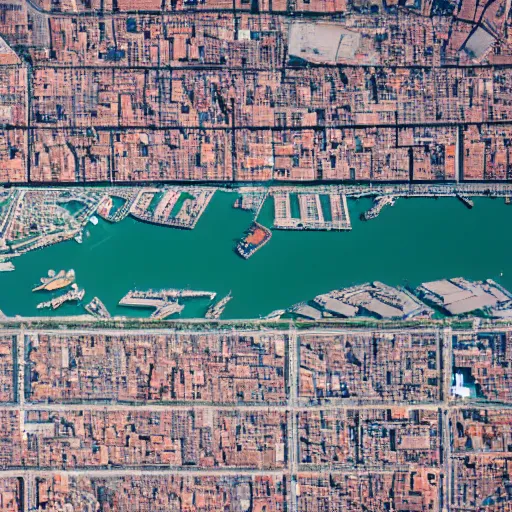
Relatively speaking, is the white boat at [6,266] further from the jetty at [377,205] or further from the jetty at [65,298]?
the jetty at [377,205]

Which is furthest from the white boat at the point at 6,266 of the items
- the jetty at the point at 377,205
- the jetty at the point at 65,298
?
the jetty at the point at 377,205

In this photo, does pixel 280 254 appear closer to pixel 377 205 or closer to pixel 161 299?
pixel 377 205

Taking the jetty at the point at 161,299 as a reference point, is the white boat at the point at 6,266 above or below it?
above

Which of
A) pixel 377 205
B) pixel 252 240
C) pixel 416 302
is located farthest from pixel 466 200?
pixel 252 240

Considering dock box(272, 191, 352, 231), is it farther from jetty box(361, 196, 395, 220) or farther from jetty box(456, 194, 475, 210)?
jetty box(456, 194, 475, 210)

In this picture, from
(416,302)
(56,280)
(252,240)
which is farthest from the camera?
(252,240)

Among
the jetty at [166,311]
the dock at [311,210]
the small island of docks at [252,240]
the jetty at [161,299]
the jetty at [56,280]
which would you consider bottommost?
the jetty at [166,311]

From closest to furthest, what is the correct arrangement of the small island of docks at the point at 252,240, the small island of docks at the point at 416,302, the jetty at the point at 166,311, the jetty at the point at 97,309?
the small island of docks at the point at 416,302, the jetty at the point at 166,311, the jetty at the point at 97,309, the small island of docks at the point at 252,240
